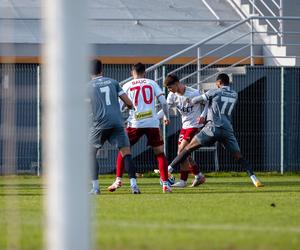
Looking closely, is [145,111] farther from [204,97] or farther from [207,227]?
[207,227]

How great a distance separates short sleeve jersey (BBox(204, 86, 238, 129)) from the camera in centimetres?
1869

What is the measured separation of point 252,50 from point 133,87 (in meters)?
9.50

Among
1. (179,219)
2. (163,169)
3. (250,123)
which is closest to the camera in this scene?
(179,219)

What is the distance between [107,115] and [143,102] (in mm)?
1172

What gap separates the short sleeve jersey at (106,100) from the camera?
652 inches

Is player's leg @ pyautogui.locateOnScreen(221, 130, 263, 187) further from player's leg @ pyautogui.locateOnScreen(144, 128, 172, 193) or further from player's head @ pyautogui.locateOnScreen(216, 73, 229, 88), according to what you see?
player's leg @ pyautogui.locateOnScreen(144, 128, 172, 193)

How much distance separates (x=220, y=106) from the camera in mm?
18719

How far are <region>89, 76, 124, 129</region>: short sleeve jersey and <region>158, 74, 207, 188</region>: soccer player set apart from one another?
223cm

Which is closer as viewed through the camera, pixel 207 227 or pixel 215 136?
pixel 207 227

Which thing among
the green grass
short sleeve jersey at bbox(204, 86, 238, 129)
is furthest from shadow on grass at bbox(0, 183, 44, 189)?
short sleeve jersey at bbox(204, 86, 238, 129)

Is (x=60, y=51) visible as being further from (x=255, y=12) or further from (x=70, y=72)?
(x=255, y=12)

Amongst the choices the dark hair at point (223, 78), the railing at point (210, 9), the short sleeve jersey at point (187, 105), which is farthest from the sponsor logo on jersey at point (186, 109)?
the railing at point (210, 9)

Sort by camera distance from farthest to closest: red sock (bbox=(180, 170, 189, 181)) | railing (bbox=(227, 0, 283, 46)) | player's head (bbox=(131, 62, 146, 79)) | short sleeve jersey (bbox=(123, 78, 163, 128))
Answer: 1. railing (bbox=(227, 0, 283, 46))
2. red sock (bbox=(180, 170, 189, 181))
3. short sleeve jersey (bbox=(123, 78, 163, 128))
4. player's head (bbox=(131, 62, 146, 79))

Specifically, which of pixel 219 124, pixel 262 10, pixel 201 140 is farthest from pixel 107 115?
pixel 262 10
